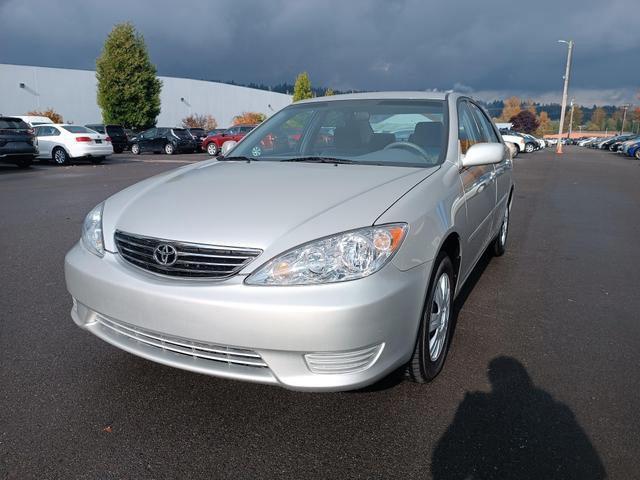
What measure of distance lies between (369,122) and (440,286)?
1.46 m

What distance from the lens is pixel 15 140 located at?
14875 mm

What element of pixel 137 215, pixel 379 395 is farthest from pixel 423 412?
pixel 137 215

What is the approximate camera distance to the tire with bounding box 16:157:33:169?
15908mm

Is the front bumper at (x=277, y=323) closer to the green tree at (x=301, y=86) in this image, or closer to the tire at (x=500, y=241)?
the tire at (x=500, y=241)

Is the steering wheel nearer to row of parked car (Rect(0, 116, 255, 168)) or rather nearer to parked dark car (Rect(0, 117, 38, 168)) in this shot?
row of parked car (Rect(0, 116, 255, 168))

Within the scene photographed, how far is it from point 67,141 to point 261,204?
17364 millimetres

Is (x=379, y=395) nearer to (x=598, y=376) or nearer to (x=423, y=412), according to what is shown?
(x=423, y=412)

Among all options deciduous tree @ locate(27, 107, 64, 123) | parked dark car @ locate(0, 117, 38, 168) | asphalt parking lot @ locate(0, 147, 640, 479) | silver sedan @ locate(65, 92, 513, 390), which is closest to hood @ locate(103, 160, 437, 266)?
silver sedan @ locate(65, 92, 513, 390)

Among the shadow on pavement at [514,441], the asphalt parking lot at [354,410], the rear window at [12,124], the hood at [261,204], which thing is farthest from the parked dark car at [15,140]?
the shadow on pavement at [514,441]

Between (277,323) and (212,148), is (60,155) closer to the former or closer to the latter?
(212,148)

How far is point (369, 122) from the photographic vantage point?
12.0ft

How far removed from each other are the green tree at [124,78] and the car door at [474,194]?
33163 millimetres

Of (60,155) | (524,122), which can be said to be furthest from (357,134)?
(524,122)

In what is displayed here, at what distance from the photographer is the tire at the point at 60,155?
17.5 metres
